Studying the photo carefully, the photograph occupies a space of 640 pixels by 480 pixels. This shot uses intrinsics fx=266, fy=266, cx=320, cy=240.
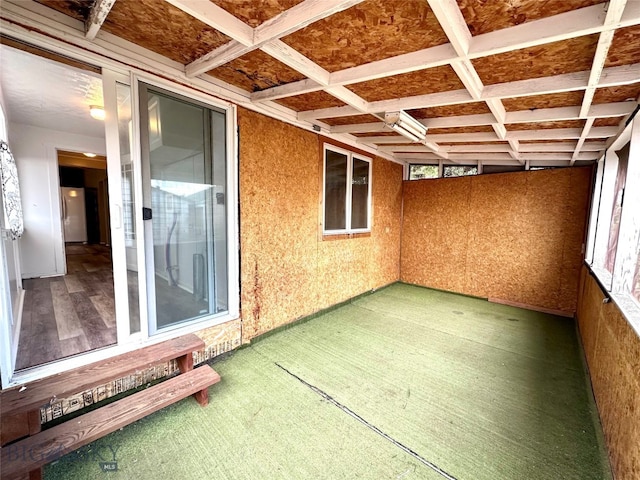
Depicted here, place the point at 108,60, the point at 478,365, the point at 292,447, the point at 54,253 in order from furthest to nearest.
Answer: the point at 54,253
the point at 478,365
the point at 108,60
the point at 292,447

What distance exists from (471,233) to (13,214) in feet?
18.6

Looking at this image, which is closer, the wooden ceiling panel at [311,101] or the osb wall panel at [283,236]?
the wooden ceiling panel at [311,101]

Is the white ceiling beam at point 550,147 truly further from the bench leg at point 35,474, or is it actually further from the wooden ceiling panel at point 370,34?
the bench leg at point 35,474

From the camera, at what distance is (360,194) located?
438 centimetres

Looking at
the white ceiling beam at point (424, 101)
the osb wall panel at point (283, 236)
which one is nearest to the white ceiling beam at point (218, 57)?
the osb wall panel at point (283, 236)

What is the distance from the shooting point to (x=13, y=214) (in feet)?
6.65

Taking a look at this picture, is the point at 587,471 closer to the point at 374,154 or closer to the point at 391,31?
the point at 391,31

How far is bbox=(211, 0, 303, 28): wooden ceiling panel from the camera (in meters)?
1.33

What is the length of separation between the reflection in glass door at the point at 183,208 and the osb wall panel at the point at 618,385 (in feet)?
9.20

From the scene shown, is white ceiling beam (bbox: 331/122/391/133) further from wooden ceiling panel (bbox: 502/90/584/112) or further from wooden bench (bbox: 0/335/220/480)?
wooden bench (bbox: 0/335/220/480)

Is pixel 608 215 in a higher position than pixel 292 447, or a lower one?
higher

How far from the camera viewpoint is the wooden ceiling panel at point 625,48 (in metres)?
1.36

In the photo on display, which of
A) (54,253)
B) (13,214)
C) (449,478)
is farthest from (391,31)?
(54,253)

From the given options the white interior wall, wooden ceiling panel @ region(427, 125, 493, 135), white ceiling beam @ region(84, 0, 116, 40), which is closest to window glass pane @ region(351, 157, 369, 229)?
wooden ceiling panel @ region(427, 125, 493, 135)
